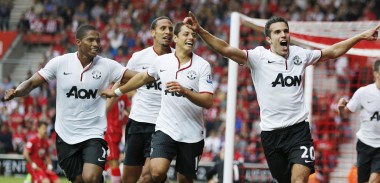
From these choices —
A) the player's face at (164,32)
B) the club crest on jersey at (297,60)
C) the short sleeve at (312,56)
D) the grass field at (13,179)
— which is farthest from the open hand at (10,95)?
the grass field at (13,179)

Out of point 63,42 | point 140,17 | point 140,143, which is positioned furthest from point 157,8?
point 140,143

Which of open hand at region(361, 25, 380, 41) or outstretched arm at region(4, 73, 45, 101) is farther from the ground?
open hand at region(361, 25, 380, 41)

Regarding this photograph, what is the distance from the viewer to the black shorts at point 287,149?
10359 millimetres

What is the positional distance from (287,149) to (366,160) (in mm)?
3097

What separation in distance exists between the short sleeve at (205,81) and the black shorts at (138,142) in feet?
5.13

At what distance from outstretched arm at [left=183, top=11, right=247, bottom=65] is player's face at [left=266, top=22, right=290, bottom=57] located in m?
0.40

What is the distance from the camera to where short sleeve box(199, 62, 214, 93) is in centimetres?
1080

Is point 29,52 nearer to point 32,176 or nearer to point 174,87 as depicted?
point 32,176

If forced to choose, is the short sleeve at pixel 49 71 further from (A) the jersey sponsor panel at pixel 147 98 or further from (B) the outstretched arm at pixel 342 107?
(B) the outstretched arm at pixel 342 107

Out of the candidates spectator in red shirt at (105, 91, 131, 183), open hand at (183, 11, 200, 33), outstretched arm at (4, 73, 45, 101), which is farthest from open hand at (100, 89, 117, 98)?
spectator in red shirt at (105, 91, 131, 183)

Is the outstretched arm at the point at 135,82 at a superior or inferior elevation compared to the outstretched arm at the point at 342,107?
superior

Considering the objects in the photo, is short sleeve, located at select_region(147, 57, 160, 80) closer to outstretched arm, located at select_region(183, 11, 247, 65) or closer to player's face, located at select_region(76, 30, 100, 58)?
player's face, located at select_region(76, 30, 100, 58)

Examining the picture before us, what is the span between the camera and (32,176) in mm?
18344

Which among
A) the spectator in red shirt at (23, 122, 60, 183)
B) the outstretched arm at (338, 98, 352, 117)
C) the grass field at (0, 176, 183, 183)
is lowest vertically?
the grass field at (0, 176, 183, 183)
